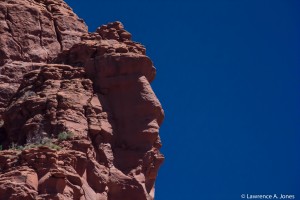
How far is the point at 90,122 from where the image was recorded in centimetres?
5184

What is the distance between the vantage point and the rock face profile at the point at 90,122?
46.0 metres

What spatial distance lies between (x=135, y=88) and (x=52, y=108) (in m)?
5.28

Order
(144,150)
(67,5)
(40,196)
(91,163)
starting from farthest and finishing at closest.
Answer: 1. (67,5)
2. (144,150)
3. (91,163)
4. (40,196)

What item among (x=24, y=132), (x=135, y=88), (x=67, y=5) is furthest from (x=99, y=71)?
(x=67, y=5)

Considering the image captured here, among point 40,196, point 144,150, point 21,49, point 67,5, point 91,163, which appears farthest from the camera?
point 67,5

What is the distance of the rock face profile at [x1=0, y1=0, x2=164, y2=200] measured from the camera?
4603 centimetres

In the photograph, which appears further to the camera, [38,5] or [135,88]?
[38,5]

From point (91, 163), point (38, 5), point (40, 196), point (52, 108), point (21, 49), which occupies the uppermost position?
point (38, 5)

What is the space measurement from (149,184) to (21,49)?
1519cm

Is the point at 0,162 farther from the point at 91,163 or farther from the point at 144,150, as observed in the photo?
the point at 144,150

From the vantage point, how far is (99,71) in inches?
2160

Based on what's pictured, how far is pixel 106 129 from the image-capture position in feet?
172

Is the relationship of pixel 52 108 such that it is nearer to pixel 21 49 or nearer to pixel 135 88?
pixel 135 88

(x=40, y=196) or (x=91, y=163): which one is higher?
(x=91, y=163)
